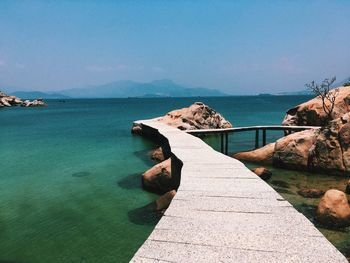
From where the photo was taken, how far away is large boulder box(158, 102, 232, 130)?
2852cm

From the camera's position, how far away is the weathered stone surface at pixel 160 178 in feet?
41.6

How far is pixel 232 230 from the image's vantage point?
518 centimetres

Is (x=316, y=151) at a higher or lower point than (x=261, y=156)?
higher

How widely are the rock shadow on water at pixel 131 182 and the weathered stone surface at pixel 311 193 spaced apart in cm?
688

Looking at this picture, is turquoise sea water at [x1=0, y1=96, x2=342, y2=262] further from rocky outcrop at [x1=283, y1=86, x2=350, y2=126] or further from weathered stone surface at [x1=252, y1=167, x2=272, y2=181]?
rocky outcrop at [x1=283, y1=86, x2=350, y2=126]

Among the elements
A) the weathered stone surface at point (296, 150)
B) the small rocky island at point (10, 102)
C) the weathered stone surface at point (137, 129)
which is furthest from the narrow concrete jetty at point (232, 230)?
the small rocky island at point (10, 102)

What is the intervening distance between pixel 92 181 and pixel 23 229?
223 inches

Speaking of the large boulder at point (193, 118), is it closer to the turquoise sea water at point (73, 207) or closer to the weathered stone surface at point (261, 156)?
the turquoise sea water at point (73, 207)

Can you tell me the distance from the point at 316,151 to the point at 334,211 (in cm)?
737

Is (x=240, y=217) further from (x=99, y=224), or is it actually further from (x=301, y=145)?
(x=301, y=145)

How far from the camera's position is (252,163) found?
1884 centimetres

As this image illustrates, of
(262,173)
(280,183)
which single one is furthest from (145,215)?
(280,183)

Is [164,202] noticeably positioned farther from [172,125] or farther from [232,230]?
[172,125]

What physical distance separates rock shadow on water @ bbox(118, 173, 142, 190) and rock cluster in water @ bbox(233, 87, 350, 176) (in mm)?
7163
